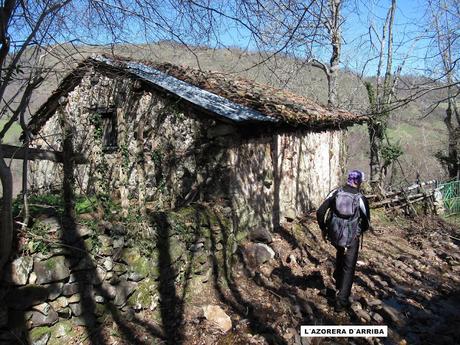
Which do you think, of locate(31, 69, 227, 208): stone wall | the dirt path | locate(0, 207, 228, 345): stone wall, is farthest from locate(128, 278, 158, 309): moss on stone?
locate(31, 69, 227, 208): stone wall

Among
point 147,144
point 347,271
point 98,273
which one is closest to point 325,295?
point 347,271

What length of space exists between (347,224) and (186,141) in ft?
11.4

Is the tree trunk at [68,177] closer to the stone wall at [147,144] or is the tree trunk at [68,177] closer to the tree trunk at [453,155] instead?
the stone wall at [147,144]

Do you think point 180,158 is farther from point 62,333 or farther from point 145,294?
point 62,333

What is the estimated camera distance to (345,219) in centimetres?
479

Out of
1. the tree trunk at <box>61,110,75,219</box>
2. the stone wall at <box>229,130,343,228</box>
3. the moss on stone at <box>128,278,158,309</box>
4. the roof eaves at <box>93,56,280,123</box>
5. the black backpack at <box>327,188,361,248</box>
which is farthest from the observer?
the stone wall at <box>229,130,343,228</box>

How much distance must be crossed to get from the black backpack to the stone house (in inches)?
76.1

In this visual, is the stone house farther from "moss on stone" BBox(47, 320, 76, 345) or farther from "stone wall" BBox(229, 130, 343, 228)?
"moss on stone" BBox(47, 320, 76, 345)

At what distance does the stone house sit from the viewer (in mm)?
6473

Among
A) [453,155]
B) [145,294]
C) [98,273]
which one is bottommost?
[145,294]

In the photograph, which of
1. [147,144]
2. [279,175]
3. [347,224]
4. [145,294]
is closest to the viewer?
[145,294]

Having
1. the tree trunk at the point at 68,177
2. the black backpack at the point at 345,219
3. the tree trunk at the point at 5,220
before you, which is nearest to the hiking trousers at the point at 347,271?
the black backpack at the point at 345,219

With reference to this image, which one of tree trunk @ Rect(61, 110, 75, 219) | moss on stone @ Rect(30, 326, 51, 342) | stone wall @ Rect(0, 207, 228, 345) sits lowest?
moss on stone @ Rect(30, 326, 51, 342)

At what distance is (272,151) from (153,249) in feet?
12.5
